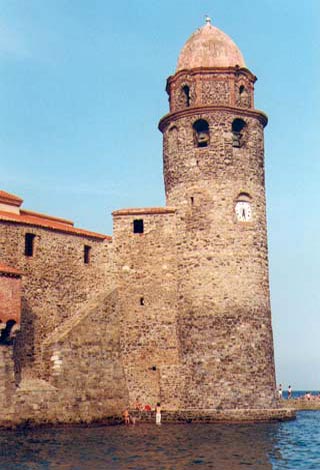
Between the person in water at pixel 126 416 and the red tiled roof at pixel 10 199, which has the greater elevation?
the red tiled roof at pixel 10 199

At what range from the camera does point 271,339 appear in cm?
2617

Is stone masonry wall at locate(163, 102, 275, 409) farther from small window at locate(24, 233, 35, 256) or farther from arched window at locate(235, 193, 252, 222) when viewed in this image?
small window at locate(24, 233, 35, 256)

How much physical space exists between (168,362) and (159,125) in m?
10.4

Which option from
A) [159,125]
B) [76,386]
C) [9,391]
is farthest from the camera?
[159,125]

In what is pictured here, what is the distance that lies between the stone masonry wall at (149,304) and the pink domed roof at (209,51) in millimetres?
6798

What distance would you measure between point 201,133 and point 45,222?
7.56 metres

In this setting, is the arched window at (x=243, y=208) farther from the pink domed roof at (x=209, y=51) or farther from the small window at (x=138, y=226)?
the pink domed roof at (x=209, y=51)

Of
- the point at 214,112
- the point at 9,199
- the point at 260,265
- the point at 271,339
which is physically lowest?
the point at 271,339

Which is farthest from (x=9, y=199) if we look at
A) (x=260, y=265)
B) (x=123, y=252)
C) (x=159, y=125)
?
(x=260, y=265)

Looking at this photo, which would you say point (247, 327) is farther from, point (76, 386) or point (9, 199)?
point (9, 199)

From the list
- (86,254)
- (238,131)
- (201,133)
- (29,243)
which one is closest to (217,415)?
(86,254)

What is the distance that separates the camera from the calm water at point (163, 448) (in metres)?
14.7

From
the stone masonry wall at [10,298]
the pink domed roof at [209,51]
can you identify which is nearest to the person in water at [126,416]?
the stone masonry wall at [10,298]

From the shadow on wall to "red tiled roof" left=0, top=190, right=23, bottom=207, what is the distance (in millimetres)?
4276
